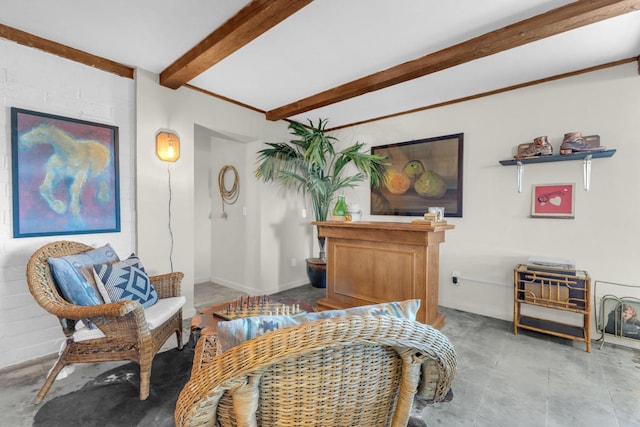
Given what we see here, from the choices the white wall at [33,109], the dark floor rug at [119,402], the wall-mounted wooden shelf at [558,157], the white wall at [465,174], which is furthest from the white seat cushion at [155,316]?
the wall-mounted wooden shelf at [558,157]

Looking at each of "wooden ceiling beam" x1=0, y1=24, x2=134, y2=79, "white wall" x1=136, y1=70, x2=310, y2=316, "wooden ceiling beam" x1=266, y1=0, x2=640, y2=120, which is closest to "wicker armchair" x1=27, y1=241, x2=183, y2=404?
"white wall" x1=136, y1=70, x2=310, y2=316

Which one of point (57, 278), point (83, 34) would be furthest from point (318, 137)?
point (57, 278)

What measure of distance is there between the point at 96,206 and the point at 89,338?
1216 millimetres

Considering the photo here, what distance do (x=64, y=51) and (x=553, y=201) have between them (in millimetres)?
4545

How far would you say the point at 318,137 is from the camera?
3564 millimetres

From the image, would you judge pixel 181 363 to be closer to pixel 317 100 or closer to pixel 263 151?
pixel 263 151

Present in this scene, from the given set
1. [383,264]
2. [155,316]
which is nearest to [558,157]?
[383,264]

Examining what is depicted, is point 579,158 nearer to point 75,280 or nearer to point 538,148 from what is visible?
point 538,148

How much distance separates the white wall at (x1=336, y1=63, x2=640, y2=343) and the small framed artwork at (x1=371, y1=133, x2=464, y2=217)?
11 centimetres

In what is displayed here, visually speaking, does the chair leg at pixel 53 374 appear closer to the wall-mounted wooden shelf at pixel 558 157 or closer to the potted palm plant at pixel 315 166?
the potted palm plant at pixel 315 166

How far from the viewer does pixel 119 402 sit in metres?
1.74

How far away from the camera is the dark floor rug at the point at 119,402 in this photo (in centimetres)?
159

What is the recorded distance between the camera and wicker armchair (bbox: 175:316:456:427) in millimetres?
699

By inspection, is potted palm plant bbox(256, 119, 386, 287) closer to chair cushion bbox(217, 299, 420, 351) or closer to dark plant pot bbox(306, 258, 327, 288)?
dark plant pot bbox(306, 258, 327, 288)
